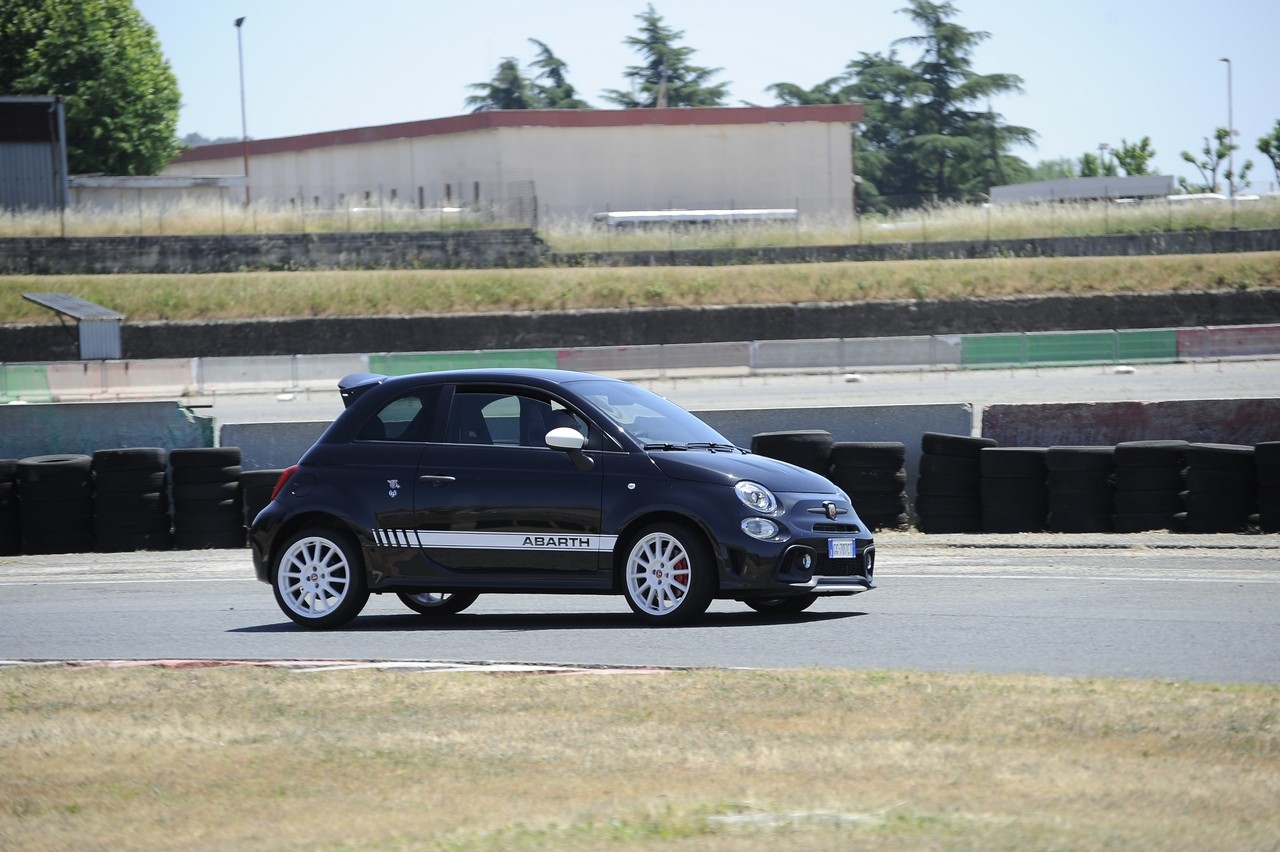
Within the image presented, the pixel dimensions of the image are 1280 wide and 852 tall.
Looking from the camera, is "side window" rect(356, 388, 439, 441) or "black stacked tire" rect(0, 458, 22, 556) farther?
"black stacked tire" rect(0, 458, 22, 556)

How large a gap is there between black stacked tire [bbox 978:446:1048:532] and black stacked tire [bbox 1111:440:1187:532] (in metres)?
0.76

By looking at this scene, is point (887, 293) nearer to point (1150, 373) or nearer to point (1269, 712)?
point (1150, 373)

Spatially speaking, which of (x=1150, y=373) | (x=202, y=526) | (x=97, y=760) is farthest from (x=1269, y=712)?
(x=1150, y=373)

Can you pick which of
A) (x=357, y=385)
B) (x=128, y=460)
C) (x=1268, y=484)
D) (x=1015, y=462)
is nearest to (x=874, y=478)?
(x=1015, y=462)

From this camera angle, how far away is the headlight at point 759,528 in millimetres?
9664

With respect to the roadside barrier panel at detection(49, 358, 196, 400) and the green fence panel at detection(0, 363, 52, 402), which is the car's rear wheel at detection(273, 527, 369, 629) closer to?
the green fence panel at detection(0, 363, 52, 402)

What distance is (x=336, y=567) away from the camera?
1048 centimetres

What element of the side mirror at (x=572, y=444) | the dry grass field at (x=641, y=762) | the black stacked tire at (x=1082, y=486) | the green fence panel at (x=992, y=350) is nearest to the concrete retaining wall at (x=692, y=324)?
the green fence panel at (x=992, y=350)

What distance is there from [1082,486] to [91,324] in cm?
3361

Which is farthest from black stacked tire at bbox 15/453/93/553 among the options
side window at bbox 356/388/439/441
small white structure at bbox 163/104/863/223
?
small white structure at bbox 163/104/863/223

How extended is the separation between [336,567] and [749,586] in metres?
2.86

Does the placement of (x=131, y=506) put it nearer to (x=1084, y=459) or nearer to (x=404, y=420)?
(x=404, y=420)

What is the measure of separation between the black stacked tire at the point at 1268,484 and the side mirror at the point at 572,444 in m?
7.45

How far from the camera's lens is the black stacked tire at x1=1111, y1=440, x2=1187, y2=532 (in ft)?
48.5
